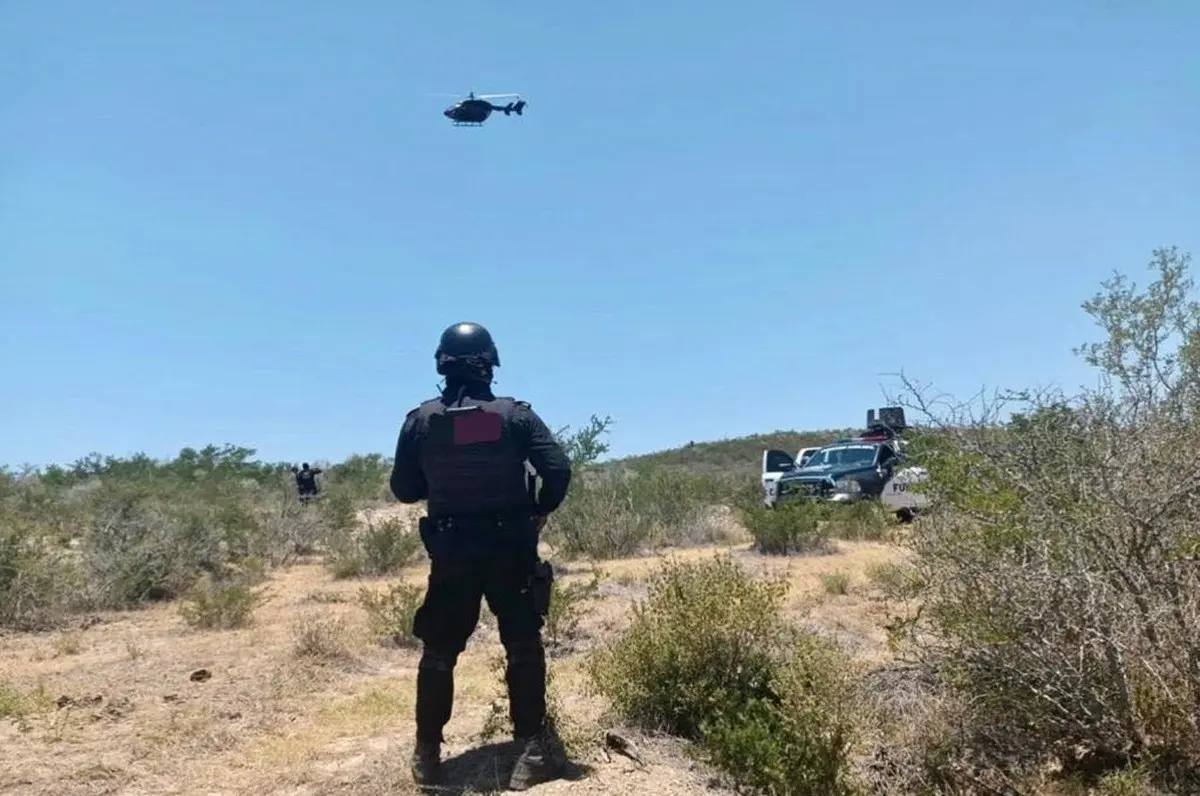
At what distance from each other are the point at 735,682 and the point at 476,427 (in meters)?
1.69

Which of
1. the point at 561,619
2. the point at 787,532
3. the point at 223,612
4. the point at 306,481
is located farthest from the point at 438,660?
the point at 306,481

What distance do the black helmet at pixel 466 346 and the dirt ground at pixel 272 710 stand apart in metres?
1.71

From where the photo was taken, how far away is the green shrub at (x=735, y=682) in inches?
150

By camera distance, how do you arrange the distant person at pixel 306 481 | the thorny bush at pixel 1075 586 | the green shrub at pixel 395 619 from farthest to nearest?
the distant person at pixel 306 481 → the green shrub at pixel 395 619 → the thorny bush at pixel 1075 586

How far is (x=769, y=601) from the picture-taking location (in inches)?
191

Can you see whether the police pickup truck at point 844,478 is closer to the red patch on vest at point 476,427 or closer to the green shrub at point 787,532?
the green shrub at point 787,532

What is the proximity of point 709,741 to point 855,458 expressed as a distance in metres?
14.4

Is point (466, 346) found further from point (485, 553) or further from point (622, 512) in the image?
point (622, 512)

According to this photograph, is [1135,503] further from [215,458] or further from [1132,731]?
[215,458]

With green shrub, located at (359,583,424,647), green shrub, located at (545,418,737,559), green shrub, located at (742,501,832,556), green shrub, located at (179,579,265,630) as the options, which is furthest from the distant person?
green shrub, located at (359,583,424,647)

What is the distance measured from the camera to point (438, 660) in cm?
415

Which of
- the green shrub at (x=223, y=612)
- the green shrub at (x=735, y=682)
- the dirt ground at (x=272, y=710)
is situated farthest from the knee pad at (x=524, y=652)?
the green shrub at (x=223, y=612)

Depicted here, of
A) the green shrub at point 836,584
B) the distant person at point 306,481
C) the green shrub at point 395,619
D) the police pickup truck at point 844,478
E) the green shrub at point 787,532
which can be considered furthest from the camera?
the distant person at point 306,481

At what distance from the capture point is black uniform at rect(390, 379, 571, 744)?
13.5 feet
